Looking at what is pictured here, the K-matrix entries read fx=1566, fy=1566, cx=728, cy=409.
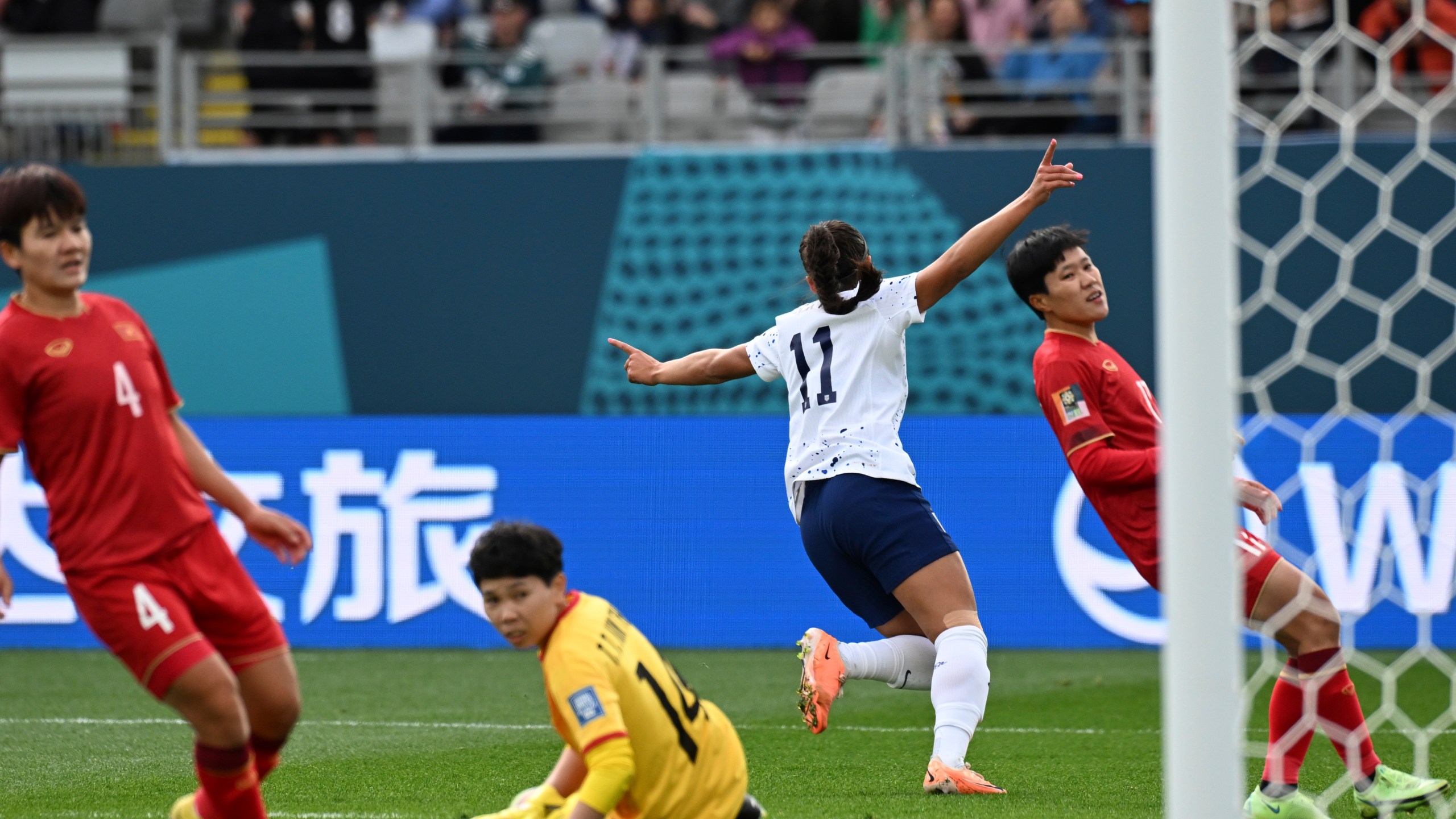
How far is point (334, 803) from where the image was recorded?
4.88 m

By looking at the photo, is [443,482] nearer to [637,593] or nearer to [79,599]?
[637,593]

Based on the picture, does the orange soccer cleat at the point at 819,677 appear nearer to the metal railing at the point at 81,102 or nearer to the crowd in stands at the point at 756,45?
the crowd in stands at the point at 756,45

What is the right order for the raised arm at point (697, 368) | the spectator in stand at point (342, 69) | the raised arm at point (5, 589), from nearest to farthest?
the raised arm at point (5, 589)
the raised arm at point (697, 368)
the spectator in stand at point (342, 69)

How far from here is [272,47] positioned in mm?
12414

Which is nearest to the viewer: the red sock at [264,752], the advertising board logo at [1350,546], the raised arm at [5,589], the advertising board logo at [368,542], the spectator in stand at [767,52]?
the raised arm at [5,589]

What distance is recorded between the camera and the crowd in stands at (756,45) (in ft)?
37.8

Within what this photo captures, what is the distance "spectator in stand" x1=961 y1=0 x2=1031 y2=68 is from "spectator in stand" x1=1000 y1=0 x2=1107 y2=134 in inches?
11.3

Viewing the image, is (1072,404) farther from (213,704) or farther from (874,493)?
(213,704)

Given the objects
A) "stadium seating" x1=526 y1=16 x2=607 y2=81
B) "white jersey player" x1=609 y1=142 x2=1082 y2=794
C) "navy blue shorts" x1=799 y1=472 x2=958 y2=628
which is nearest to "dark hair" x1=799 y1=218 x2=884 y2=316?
"white jersey player" x1=609 y1=142 x2=1082 y2=794

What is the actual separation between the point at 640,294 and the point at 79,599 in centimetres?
841

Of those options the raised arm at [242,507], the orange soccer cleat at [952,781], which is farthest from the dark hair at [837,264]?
the raised arm at [242,507]

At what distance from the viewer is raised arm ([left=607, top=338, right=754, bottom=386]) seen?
517cm

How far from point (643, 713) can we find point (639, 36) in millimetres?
9604

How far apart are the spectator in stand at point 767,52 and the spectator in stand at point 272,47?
11.0 ft
